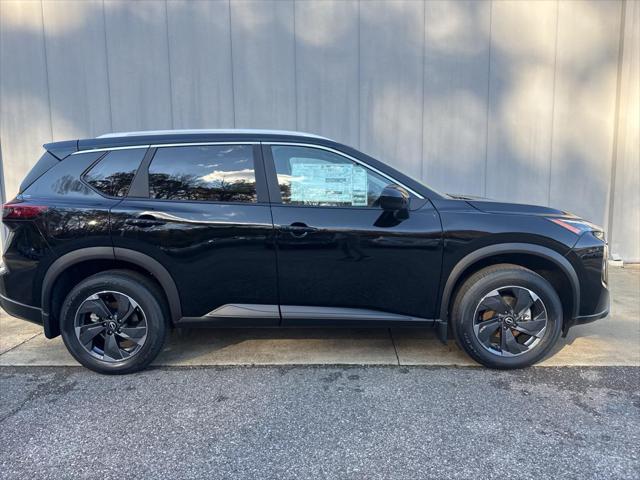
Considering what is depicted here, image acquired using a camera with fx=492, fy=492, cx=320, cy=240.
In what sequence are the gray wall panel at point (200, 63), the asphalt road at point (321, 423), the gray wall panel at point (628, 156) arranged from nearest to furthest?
the asphalt road at point (321, 423), the gray wall panel at point (200, 63), the gray wall panel at point (628, 156)

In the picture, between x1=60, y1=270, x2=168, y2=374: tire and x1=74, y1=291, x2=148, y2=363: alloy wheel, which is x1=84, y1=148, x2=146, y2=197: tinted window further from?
x1=74, y1=291, x2=148, y2=363: alloy wheel

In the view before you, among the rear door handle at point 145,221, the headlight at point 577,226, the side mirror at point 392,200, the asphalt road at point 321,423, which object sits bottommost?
the asphalt road at point 321,423

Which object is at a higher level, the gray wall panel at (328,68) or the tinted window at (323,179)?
the gray wall panel at (328,68)

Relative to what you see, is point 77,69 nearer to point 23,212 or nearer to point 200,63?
point 200,63

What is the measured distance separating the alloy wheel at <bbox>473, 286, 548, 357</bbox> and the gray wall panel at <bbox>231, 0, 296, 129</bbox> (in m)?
4.63

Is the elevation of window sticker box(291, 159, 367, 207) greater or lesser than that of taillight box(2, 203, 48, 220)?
greater

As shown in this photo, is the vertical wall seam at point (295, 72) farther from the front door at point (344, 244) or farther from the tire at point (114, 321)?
the tire at point (114, 321)

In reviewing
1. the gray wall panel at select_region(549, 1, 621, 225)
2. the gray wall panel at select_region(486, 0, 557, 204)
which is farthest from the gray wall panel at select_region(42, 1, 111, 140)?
the gray wall panel at select_region(549, 1, 621, 225)

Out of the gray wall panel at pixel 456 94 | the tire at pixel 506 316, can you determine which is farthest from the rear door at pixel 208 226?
the gray wall panel at pixel 456 94

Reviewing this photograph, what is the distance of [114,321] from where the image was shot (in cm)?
375

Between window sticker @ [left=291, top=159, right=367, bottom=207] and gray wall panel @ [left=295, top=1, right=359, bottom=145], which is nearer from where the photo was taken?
window sticker @ [left=291, top=159, right=367, bottom=207]

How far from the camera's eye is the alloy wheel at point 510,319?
12.3ft

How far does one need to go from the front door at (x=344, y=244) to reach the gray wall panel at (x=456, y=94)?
408cm

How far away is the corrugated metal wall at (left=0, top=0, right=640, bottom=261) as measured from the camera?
724 cm
